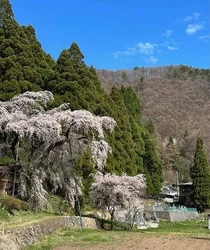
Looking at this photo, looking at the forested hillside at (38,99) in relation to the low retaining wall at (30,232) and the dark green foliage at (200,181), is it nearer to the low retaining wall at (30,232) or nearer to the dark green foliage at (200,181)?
the low retaining wall at (30,232)

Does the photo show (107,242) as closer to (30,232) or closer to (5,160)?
(30,232)

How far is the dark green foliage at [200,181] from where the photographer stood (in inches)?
1662

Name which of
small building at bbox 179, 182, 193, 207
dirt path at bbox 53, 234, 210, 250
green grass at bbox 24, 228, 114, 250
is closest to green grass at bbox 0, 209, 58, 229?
green grass at bbox 24, 228, 114, 250

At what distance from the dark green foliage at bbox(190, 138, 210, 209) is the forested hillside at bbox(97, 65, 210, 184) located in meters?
14.1

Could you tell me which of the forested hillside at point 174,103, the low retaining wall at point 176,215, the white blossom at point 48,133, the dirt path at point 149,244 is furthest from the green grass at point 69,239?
the forested hillside at point 174,103

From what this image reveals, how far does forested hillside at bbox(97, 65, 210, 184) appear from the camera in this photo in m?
67.3

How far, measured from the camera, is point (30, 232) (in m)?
13.5

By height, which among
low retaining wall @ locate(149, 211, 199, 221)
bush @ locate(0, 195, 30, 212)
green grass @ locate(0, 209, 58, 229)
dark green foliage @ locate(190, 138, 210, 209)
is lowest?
low retaining wall @ locate(149, 211, 199, 221)

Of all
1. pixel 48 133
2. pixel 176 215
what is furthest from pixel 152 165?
pixel 48 133

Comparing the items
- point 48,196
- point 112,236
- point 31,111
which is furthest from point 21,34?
point 112,236

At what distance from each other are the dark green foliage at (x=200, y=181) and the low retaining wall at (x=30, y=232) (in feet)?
88.2

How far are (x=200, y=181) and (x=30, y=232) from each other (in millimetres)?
32312

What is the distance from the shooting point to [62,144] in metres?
19.3

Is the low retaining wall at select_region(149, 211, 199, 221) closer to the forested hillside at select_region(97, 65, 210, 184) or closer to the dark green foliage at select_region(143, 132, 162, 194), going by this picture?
the dark green foliage at select_region(143, 132, 162, 194)
